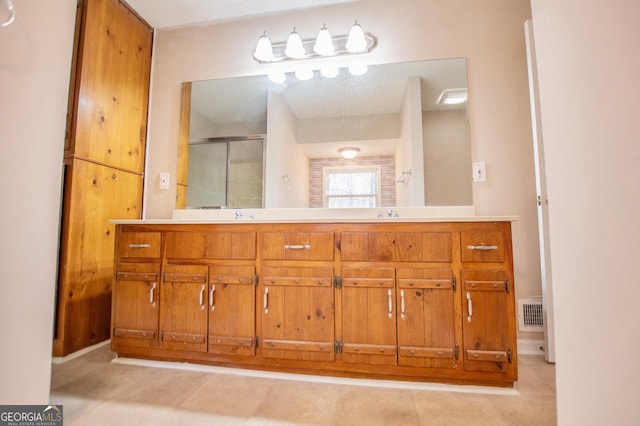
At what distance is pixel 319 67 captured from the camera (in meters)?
2.04

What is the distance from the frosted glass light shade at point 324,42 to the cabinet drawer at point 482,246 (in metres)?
1.61

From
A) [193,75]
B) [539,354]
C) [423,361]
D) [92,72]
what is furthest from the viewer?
A: [193,75]

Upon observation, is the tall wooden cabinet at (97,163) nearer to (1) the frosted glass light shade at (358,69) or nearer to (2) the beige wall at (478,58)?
(2) the beige wall at (478,58)

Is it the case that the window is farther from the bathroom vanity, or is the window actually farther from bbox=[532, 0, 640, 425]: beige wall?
bbox=[532, 0, 640, 425]: beige wall

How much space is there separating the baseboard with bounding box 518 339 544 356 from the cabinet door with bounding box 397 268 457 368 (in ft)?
2.53

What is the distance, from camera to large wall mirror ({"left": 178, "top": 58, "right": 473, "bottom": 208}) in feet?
6.10

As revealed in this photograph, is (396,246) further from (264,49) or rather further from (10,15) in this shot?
(264,49)

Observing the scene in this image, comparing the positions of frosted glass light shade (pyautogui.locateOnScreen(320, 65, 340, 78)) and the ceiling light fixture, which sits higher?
the ceiling light fixture

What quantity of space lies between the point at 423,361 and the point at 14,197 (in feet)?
5.47

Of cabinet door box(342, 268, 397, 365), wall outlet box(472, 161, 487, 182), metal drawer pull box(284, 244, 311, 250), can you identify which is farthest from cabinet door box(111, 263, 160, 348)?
wall outlet box(472, 161, 487, 182)

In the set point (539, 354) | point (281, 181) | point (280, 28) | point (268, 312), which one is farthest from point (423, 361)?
point (280, 28)

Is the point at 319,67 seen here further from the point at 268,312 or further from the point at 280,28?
the point at 268,312

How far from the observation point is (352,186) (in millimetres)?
1921

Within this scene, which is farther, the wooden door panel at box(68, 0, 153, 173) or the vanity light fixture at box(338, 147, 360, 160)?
the vanity light fixture at box(338, 147, 360, 160)
